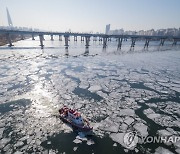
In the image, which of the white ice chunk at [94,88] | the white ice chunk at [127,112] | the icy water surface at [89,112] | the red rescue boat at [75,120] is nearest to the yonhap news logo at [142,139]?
the icy water surface at [89,112]

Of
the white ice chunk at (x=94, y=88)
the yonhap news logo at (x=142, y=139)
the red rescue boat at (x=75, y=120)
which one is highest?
the red rescue boat at (x=75, y=120)

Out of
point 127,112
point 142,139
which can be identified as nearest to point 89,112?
point 127,112

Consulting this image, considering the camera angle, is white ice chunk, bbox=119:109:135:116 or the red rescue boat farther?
white ice chunk, bbox=119:109:135:116

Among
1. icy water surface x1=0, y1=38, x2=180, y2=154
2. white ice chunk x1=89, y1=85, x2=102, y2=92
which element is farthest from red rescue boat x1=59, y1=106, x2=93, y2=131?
white ice chunk x1=89, y1=85, x2=102, y2=92

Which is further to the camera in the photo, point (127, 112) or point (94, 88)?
point (94, 88)

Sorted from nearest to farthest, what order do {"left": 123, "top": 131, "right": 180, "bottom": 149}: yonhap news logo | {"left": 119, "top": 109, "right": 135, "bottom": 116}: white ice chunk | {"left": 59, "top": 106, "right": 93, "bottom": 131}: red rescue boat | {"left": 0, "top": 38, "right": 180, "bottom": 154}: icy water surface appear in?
1. {"left": 0, "top": 38, "right": 180, "bottom": 154}: icy water surface
2. {"left": 123, "top": 131, "right": 180, "bottom": 149}: yonhap news logo
3. {"left": 59, "top": 106, "right": 93, "bottom": 131}: red rescue boat
4. {"left": 119, "top": 109, "right": 135, "bottom": 116}: white ice chunk

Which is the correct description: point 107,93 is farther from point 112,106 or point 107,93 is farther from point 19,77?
point 19,77

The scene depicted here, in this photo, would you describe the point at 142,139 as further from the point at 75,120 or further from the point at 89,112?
the point at 75,120

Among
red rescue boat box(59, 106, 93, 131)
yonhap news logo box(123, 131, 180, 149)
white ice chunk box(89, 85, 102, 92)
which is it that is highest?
red rescue boat box(59, 106, 93, 131)

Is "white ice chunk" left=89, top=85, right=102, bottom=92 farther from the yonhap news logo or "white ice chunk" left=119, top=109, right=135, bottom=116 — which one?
the yonhap news logo

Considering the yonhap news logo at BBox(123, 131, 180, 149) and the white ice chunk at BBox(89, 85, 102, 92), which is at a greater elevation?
the yonhap news logo at BBox(123, 131, 180, 149)

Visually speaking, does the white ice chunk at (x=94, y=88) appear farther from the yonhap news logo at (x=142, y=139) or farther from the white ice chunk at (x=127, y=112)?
the yonhap news logo at (x=142, y=139)

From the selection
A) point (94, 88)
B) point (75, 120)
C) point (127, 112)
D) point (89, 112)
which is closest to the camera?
point (75, 120)
